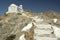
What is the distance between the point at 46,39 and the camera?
20.7 m

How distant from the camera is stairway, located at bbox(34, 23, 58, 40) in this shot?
2111cm

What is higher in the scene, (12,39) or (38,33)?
(38,33)

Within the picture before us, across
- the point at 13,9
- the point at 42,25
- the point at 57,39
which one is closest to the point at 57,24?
the point at 42,25

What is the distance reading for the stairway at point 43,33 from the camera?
21106 mm

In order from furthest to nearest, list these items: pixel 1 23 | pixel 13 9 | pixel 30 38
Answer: pixel 13 9 → pixel 1 23 → pixel 30 38

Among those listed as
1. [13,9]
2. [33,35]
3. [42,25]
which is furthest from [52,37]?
[13,9]

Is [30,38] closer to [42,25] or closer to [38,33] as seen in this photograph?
[38,33]

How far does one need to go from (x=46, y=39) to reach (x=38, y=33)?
2.04 metres

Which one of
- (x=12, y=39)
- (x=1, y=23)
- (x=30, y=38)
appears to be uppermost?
(x=30, y=38)

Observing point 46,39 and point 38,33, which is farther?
point 38,33

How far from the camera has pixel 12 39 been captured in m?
26.1

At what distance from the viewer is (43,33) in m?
22.3

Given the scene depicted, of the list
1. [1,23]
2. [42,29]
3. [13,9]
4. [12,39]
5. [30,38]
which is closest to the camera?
[30,38]

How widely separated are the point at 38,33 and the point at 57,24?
480cm
